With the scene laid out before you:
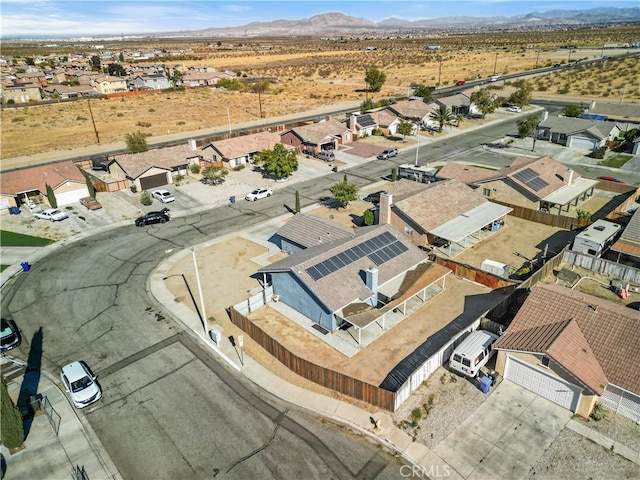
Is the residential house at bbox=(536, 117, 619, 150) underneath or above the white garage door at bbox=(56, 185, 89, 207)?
above

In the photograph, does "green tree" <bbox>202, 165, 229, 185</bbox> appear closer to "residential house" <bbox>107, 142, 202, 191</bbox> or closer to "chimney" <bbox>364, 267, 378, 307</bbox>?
"residential house" <bbox>107, 142, 202, 191</bbox>

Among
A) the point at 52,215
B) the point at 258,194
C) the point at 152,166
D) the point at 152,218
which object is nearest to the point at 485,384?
the point at 258,194

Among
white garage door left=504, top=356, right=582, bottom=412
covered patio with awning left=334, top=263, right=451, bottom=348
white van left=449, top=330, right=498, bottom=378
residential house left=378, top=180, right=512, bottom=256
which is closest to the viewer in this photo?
white garage door left=504, top=356, right=582, bottom=412

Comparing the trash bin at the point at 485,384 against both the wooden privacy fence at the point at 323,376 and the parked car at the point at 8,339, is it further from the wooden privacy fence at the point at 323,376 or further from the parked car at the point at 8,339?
the parked car at the point at 8,339

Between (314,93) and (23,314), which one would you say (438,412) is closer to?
(23,314)

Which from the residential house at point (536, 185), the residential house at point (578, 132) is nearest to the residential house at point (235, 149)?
the residential house at point (536, 185)

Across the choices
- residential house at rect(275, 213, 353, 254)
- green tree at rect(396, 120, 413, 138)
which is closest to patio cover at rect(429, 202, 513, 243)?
residential house at rect(275, 213, 353, 254)
